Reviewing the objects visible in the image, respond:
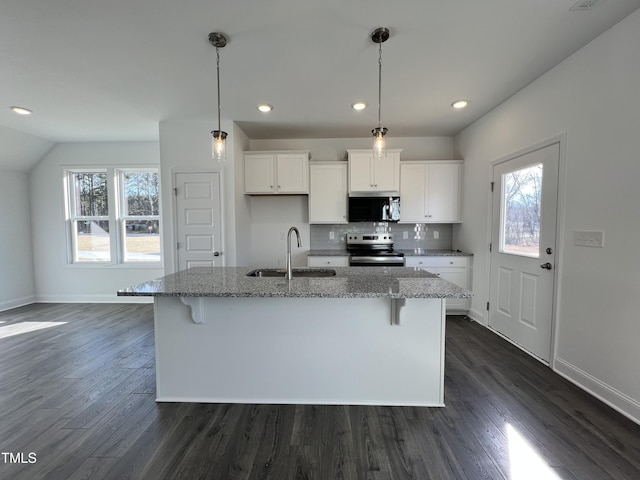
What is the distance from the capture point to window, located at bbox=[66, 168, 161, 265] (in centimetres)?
445

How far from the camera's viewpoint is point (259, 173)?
12.7 feet

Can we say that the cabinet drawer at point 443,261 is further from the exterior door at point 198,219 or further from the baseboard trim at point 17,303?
the baseboard trim at point 17,303

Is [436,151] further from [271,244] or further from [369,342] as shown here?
[369,342]

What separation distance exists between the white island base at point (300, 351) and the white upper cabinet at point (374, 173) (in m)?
2.36

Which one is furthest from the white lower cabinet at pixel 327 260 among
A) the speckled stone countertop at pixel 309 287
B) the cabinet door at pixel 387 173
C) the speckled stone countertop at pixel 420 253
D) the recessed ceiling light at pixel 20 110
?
the recessed ceiling light at pixel 20 110

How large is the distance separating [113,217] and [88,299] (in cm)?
148

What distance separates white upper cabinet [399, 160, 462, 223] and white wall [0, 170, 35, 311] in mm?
6122

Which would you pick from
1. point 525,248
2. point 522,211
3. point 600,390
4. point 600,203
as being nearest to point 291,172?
point 522,211

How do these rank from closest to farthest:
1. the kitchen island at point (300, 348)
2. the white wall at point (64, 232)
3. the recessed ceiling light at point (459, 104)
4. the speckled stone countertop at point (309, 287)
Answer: the speckled stone countertop at point (309, 287) < the kitchen island at point (300, 348) < the recessed ceiling light at point (459, 104) < the white wall at point (64, 232)

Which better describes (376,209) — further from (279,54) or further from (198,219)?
(198,219)

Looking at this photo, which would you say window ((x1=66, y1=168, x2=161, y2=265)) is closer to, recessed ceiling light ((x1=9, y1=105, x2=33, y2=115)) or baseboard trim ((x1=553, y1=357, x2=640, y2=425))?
recessed ceiling light ((x1=9, y1=105, x2=33, y2=115))

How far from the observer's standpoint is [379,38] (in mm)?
1896

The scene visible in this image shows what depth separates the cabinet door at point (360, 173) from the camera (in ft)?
12.6

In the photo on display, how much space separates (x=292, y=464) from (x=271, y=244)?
316 cm
